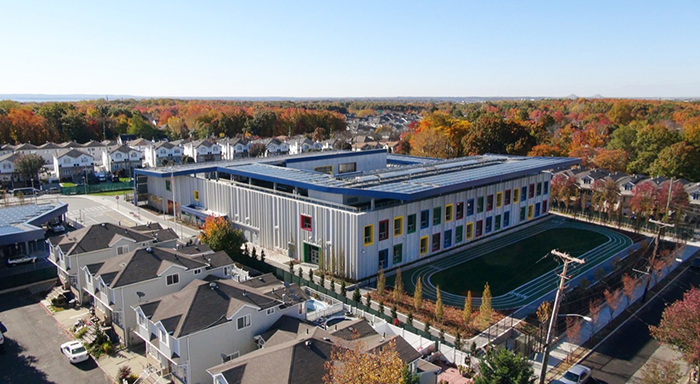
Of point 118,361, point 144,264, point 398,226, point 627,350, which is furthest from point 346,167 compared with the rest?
point 118,361

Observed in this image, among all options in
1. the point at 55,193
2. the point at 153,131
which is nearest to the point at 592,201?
the point at 55,193

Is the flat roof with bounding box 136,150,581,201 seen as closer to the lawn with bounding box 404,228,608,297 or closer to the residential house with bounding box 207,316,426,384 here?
the lawn with bounding box 404,228,608,297

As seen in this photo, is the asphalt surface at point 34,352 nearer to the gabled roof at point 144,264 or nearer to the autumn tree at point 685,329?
the gabled roof at point 144,264

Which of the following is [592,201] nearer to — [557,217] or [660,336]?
[557,217]

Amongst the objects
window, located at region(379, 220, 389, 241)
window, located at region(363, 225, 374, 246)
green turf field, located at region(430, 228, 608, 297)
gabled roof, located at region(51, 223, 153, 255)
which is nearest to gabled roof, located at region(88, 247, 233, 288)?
gabled roof, located at region(51, 223, 153, 255)

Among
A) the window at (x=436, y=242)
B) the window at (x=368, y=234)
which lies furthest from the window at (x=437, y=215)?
the window at (x=368, y=234)
